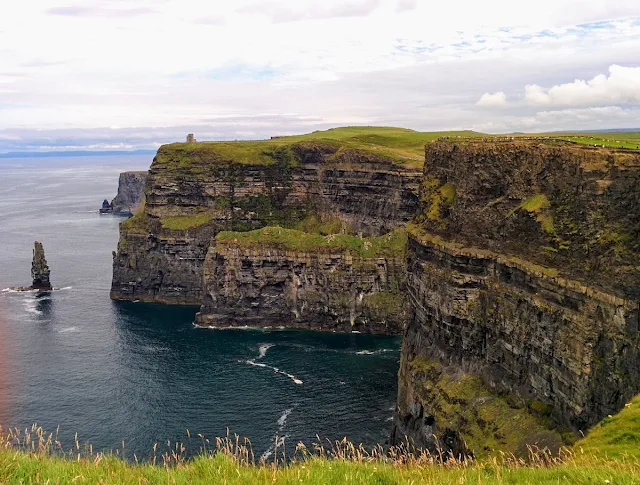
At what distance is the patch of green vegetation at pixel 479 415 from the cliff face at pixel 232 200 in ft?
305

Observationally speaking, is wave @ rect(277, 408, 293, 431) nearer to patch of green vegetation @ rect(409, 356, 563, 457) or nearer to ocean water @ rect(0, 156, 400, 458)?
ocean water @ rect(0, 156, 400, 458)

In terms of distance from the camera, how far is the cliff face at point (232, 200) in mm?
164750

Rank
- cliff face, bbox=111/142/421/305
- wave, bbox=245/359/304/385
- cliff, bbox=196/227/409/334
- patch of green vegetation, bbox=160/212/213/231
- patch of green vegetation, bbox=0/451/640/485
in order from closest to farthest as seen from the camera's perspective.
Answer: patch of green vegetation, bbox=0/451/640/485 → wave, bbox=245/359/304/385 → cliff, bbox=196/227/409/334 → cliff face, bbox=111/142/421/305 → patch of green vegetation, bbox=160/212/213/231

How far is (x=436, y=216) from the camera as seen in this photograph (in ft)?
243

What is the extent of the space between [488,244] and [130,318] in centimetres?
10416

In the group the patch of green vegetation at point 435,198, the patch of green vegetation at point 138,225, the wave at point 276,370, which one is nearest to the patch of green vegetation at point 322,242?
the patch of green vegetation at point 138,225

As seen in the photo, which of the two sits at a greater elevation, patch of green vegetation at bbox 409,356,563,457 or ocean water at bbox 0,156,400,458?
patch of green vegetation at bbox 409,356,563,457

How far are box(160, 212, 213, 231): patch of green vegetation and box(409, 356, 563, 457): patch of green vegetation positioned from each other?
113 meters

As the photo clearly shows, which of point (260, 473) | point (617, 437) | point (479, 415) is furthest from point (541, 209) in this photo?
point (260, 473)

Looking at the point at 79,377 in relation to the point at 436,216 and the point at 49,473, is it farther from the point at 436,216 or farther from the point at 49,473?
the point at 49,473

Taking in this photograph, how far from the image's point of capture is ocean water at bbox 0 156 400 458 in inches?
3287

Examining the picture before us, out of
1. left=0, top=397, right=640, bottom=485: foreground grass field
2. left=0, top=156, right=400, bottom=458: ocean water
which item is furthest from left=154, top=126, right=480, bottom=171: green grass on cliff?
left=0, top=397, right=640, bottom=485: foreground grass field

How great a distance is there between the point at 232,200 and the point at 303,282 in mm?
46537

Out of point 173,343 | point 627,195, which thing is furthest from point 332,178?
point 627,195
